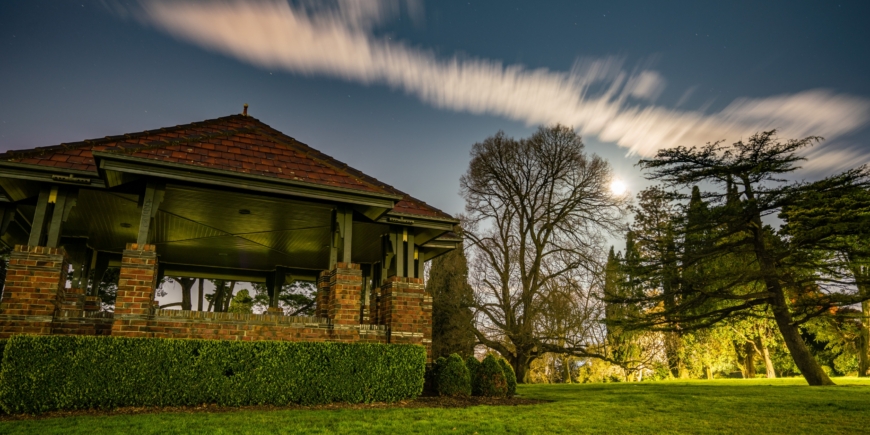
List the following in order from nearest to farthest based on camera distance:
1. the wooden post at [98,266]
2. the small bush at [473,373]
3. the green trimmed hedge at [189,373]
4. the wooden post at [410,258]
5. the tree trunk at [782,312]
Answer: the green trimmed hedge at [189,373], the small bush at [473,373], the wooden post at [410,258], the wooden post at [98,266], the tree trunk at [782,312]

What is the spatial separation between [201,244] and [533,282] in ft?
47.9

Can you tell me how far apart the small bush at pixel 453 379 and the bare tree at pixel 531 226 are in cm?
1255

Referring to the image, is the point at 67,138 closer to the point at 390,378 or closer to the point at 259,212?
the point at 259,212

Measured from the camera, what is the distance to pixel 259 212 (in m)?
10.8

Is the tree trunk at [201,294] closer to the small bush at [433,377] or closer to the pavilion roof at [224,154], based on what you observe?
the pavilion roof at [224,154]

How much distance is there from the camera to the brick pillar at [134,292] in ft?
25.6

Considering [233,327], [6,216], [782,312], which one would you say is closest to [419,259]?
[233,327]

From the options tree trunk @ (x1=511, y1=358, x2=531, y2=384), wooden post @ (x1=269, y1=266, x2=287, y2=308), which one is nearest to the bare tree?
tree trunk @ (x1=511, y1=358, x2=531, y2=384)

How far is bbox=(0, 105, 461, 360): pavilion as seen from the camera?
8023mm

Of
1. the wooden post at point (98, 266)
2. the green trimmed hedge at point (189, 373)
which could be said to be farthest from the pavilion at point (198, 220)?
the wooden post at point (98, 266)

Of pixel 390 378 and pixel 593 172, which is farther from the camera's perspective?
pixel 593 172

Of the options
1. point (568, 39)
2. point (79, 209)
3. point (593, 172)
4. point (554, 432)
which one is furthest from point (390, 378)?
point (593, 172)

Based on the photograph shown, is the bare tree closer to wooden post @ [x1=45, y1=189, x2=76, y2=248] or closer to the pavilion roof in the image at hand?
the pavilion roof

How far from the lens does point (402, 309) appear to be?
402 inches
